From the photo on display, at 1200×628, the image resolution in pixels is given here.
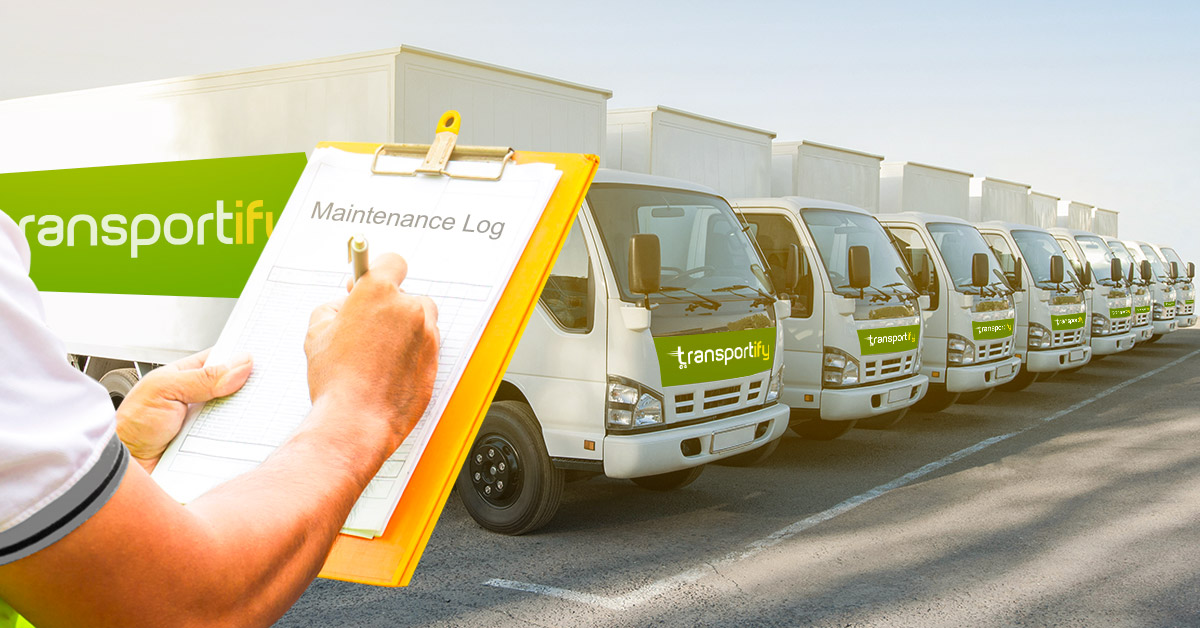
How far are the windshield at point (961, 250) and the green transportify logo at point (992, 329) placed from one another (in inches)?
14.3

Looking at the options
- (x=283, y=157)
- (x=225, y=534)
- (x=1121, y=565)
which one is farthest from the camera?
(x=283, y=157)

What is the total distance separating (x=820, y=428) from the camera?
921 cm

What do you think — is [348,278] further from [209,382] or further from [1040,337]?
[1040,337]

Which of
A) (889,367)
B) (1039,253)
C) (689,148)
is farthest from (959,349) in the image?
(689,148)

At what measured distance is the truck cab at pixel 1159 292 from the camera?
62.6 feet

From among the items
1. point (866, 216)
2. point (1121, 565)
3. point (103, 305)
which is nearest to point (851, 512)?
point (1121, 565)

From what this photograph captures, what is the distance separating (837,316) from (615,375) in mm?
3110

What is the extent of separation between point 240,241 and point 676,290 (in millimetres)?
2662

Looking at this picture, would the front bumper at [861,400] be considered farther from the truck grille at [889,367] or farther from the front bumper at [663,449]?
the front bumper at [663,449]

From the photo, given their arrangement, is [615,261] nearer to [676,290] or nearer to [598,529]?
[676,290]

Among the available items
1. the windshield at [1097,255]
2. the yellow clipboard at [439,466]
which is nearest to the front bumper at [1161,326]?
the windshield at [1097,255]

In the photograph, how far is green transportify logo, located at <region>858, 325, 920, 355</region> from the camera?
8227 millimetres

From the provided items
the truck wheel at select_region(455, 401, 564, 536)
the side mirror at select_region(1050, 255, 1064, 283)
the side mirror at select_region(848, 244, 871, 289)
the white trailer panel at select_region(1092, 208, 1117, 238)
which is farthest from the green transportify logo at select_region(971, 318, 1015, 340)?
the white trailer panel at select_region(1092, 208, 1117, 238)

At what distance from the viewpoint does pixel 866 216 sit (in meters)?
9.31
